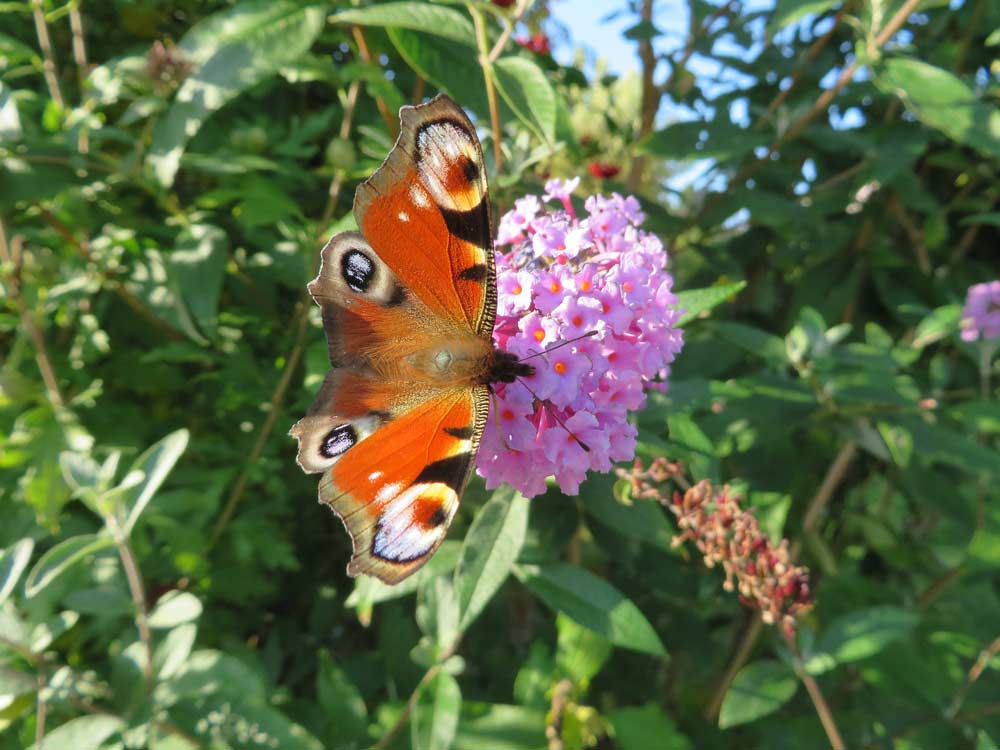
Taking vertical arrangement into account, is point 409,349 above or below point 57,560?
above

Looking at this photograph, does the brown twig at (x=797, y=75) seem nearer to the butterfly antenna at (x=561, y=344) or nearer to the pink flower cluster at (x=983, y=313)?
the pink flower cluster at (x=983, y=313)

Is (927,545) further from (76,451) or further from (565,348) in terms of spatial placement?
(76,451)

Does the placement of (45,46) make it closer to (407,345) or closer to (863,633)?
(407,345)

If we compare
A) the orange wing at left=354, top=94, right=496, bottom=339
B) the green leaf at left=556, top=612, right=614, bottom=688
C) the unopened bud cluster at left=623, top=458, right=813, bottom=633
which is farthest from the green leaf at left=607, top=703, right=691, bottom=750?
the orange wing at left=354, top=94, right=496, bottom=339

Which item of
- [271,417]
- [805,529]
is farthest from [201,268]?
[805,529]

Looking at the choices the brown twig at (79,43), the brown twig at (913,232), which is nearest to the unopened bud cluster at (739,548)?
the brown twig at (913,232)

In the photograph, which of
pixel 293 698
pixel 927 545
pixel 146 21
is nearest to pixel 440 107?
pixel 146 21
